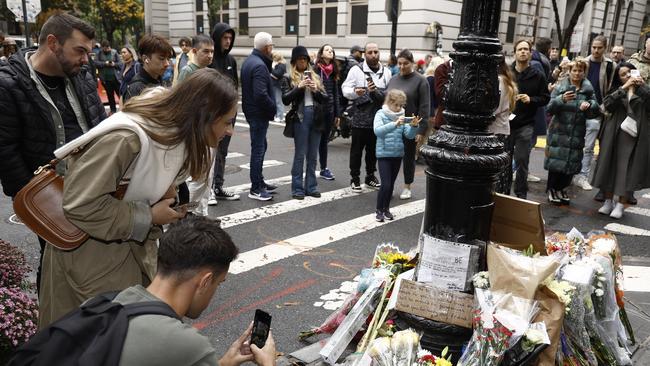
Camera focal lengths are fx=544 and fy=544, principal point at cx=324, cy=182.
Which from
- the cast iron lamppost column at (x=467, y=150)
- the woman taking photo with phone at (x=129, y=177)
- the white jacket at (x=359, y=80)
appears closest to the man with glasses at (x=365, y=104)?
the white jacket at (x=359, y=80)

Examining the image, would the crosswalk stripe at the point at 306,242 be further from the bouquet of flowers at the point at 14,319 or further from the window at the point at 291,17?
the window at the point at 291,17

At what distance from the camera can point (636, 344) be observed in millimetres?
3746

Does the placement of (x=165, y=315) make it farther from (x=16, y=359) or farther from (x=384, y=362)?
(x=384, y=362)

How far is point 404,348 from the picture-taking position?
285 centimetres

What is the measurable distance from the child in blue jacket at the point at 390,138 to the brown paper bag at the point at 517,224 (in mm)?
2952

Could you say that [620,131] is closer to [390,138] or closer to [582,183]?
[582,183]

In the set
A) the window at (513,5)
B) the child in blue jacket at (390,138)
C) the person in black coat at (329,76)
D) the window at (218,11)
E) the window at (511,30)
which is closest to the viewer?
the child in blue jacket at (390,138)

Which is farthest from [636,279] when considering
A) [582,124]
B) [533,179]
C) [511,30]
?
[511,30]

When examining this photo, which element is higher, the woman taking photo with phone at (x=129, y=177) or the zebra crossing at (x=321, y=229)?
the woman taking photo with phone at (x=129, y=177)

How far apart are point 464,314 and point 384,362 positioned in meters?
0.58

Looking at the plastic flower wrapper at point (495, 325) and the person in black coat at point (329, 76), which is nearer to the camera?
the plastic flower wrapper at point (495, 325)

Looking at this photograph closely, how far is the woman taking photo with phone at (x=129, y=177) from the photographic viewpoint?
2223mm

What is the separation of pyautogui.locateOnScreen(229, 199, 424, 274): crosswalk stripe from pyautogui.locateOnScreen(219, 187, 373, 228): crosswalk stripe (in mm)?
806

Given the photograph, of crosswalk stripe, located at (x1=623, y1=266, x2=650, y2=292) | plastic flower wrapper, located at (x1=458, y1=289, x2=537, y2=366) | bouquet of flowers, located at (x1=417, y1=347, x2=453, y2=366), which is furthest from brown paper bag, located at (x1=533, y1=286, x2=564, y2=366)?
crosswalk stripe, located at (x1=623, y1=266, x2=650, y2=292)
